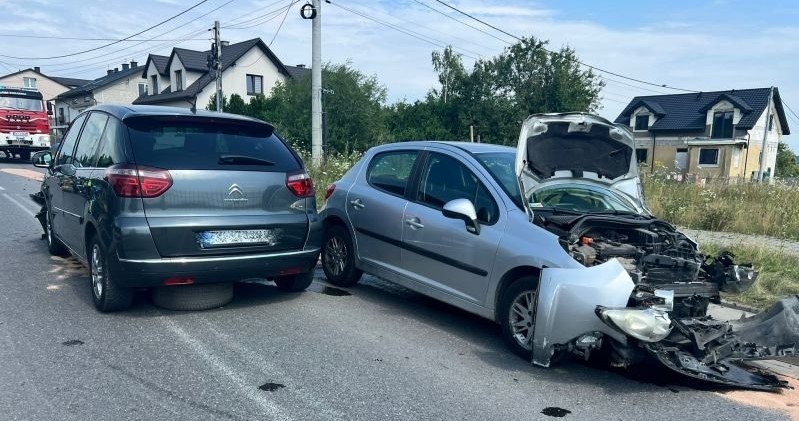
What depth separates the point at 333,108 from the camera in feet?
107

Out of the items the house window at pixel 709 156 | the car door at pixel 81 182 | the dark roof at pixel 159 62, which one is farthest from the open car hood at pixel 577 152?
the dark roof at pixel 159 62

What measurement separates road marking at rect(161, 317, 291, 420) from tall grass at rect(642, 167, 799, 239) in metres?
8.41

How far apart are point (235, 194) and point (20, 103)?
29.8 meters

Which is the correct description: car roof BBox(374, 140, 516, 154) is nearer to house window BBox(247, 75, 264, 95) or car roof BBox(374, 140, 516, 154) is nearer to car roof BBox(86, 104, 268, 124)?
car roof BBox(86, 104, 268, 124)

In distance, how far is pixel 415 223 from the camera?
538 centimetres

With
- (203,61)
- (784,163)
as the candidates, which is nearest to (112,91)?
(203,61)

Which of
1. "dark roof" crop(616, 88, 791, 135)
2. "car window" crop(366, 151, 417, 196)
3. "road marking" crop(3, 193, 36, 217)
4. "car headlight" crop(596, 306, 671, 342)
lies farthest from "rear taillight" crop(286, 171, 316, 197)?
"dark roof" crop(616, 88, 791, 135)

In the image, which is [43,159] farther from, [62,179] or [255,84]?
[255,84]

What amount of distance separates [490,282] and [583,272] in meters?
0.87

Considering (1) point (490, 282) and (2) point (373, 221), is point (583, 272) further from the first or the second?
(2) point (373, 221)

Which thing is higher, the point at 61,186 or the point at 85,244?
the point at 61,186

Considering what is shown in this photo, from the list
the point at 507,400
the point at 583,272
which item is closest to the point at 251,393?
the point at 507,400

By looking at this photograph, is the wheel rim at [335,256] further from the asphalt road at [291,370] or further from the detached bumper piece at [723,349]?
the detached bumper piece at [723,349]

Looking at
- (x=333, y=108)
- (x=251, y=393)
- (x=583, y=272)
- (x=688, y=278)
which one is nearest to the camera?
(x=251, y=393)
